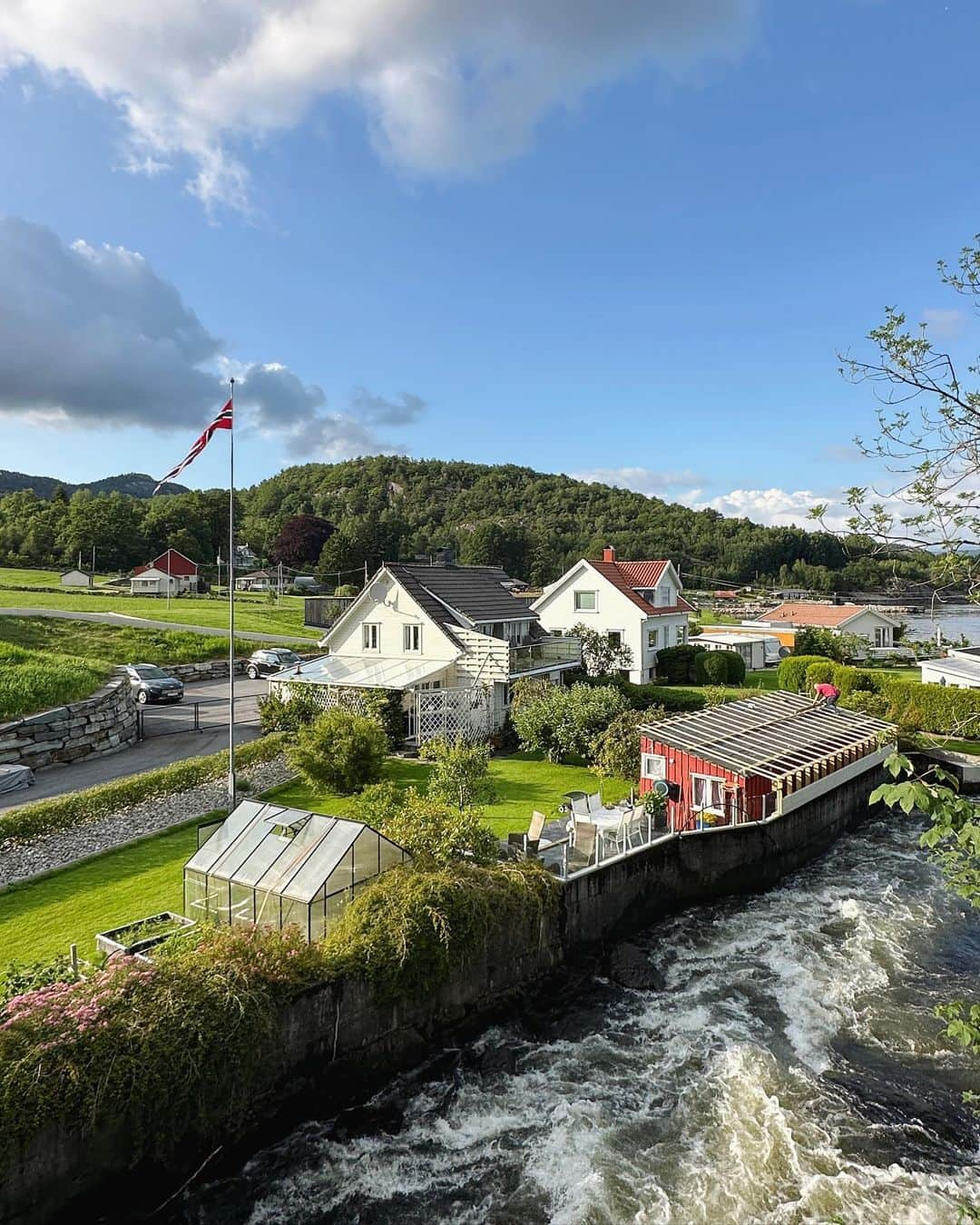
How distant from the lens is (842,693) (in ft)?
117

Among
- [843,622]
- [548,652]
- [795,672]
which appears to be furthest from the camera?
[843,622]

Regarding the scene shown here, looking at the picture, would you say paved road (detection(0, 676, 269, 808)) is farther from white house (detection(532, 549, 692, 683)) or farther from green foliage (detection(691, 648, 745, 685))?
green foliage (detection(691, 648, 745, 685))

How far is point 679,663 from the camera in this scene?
4353 centimetres

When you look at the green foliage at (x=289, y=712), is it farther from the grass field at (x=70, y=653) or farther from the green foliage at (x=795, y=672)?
the green foliage at (x=795, y=672)

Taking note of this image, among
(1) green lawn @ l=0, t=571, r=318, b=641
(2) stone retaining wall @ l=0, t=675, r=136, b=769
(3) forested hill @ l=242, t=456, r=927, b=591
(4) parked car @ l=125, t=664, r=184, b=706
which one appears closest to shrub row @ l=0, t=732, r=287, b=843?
(2) stone retaining wall @ l=0, t=675, r=136, b=769

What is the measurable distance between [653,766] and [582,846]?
17.7ft

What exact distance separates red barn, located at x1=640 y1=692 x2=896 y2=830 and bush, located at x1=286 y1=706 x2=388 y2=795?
7.84 m

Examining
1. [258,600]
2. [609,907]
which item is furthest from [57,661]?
[258,600]

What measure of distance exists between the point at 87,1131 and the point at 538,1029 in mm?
7201

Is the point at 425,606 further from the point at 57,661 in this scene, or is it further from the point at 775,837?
the point at 775,837

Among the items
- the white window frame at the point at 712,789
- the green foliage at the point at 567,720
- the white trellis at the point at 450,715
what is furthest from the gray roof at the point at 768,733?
the white trellis at the point at 450,715

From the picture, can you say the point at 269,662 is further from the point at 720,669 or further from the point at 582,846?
the point at 582,846

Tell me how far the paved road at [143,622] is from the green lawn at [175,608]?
32.9 inches

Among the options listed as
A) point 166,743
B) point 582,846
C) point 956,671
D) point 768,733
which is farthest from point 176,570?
point 582,846
